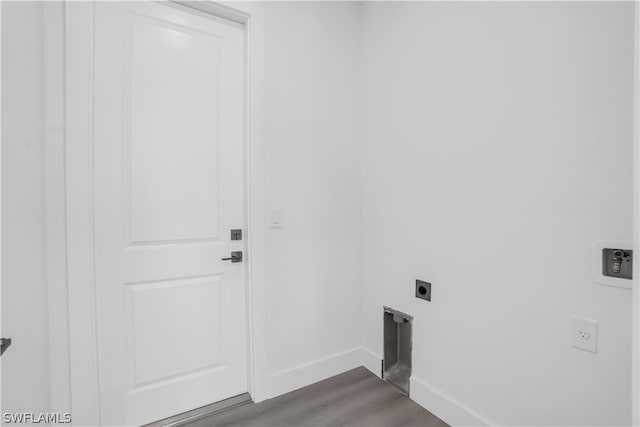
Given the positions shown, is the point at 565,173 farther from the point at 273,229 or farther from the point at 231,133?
the point at 231,133

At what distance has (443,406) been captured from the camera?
1.69 meters

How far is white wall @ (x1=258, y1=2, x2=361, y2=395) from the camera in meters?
1.93

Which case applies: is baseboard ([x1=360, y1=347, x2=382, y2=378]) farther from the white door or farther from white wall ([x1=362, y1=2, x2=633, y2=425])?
the white door

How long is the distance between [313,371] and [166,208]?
1432 mm

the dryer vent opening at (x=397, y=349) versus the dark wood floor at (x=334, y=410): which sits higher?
the dryer vent opening at (x=397, y=349)

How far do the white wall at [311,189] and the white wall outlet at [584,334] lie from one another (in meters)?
1.32

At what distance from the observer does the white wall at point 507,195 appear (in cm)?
112

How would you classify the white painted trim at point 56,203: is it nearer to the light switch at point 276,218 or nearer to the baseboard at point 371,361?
the light switch at point 276,218

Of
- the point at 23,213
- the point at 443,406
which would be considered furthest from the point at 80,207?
the point at 443,406

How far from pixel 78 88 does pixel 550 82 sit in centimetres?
212

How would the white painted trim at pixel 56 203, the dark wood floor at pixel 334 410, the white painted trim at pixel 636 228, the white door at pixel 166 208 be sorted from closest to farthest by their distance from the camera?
the white painted trim at pixel 636 228 → the white painted trim at pixel 56 203 → the white door at pixel 166 208 → the dark wood floor at pixel 334 410

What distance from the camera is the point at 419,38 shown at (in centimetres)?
182

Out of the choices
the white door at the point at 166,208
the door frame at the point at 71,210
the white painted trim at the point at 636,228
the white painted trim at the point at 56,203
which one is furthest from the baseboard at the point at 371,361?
the white painted trim at the point at 56,203

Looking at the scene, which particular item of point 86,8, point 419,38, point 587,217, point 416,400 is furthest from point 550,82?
point 86,8
